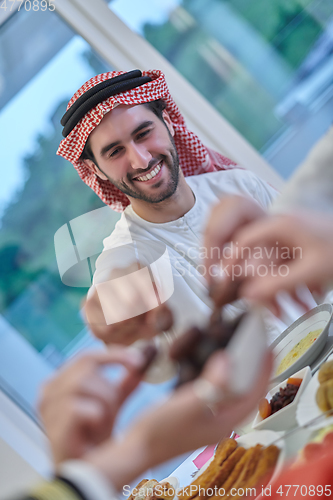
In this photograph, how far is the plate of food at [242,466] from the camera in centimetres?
29

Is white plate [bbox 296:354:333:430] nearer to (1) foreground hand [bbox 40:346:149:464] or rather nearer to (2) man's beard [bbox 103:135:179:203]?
(1) foreground hand [bbox 40:346:149:464]

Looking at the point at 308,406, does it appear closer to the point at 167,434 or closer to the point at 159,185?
the point at 167,434

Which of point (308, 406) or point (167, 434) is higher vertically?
point (167, 434)

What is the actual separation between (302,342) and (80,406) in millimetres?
395

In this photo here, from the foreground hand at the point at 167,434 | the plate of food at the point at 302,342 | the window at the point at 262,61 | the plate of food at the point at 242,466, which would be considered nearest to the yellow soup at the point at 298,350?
the plate of food at the point at 302,342

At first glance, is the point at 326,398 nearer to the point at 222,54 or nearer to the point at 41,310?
the point at 41,310

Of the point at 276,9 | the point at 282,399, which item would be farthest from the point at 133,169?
the point at 276,9

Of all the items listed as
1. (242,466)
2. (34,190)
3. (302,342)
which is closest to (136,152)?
(34,190)

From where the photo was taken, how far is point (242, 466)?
0.32 meters

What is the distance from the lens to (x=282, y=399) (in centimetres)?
41

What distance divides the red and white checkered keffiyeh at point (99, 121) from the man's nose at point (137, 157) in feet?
0.25

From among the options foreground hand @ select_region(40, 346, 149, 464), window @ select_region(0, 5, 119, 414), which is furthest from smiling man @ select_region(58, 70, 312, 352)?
foreground hand @ select_region(40, 346, 149, 464)

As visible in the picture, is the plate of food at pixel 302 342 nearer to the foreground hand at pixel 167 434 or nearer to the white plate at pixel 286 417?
the white plate at pixel 286 417

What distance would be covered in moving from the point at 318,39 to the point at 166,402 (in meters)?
1.47
